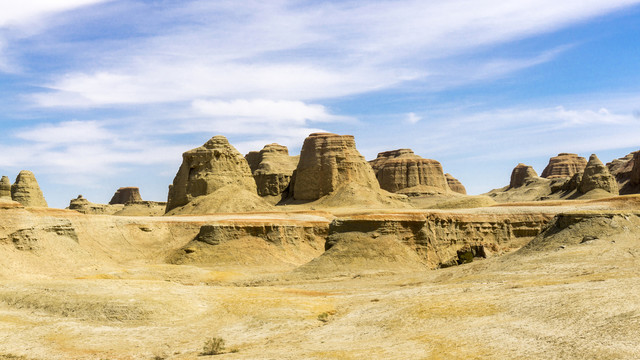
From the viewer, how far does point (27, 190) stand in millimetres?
83625

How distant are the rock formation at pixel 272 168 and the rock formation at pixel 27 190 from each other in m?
37.6

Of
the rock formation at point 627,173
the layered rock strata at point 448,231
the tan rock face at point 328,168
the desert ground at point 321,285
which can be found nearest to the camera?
the desert ground at point 321,285

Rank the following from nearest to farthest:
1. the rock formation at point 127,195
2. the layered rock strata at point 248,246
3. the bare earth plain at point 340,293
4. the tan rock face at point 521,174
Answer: the bare earth plain at point 340,293 < the layered rock strata at point 248,246 < the tan rock face at point 521,174 < the rock formation at point 127,195

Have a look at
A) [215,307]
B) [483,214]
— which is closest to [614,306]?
[215,307]

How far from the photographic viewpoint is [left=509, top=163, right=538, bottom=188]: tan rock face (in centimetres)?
18659

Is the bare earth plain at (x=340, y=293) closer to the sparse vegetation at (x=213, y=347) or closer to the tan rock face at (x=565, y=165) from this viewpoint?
the sparse vegetation at (x=213, y=347)

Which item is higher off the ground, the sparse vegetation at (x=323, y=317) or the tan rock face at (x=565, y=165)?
the tan rock face at (x=565, y=165)

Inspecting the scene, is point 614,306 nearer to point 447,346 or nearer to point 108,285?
point 447,346

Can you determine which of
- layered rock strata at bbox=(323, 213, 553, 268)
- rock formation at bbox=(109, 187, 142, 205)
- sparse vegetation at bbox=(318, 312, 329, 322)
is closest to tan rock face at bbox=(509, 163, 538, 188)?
rock formation at bbox=(109, 187, 142, 205)

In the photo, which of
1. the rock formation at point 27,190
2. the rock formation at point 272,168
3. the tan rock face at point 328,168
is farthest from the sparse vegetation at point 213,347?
the rock formation at point 272,168

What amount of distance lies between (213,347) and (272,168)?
96518mm

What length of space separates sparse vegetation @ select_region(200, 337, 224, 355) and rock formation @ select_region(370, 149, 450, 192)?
12093 centimetres

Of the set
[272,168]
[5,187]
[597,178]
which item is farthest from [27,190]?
[597,178]

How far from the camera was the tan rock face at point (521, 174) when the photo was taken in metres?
187
